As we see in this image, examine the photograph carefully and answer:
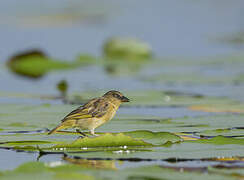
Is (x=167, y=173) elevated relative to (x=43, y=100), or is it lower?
lower

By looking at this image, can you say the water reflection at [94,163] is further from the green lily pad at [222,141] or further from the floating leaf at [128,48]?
the floating leaf at [128,48]

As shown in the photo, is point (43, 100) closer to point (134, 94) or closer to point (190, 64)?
point (134, 94)

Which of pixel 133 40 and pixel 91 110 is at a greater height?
pixel 133 40

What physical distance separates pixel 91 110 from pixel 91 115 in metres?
0.14

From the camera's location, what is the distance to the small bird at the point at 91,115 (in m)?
6.16

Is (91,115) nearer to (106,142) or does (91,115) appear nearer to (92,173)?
(106,142)

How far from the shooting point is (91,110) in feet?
21.4

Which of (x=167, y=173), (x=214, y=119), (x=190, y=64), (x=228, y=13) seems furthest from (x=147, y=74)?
(x=228, y=13)

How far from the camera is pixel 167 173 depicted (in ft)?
14.6

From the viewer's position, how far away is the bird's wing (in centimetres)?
623

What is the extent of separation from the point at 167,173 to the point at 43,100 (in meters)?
4.87

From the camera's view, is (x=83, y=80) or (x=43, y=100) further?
(x=83, y=80)

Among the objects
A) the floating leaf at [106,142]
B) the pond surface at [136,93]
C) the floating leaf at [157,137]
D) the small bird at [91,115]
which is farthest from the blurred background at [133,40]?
the floating leaf at [106,142]

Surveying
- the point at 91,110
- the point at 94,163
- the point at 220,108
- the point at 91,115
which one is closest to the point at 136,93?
the point at 220,108
